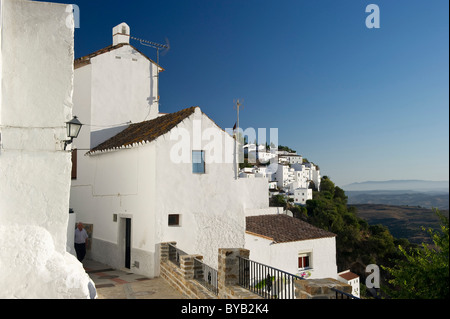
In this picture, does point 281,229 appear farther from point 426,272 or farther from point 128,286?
point 426,272

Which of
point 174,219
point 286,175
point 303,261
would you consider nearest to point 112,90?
point 174,219

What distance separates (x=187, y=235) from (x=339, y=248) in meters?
43.7

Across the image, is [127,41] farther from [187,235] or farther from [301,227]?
[301,227]

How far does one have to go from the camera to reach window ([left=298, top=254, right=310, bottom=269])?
814 inches

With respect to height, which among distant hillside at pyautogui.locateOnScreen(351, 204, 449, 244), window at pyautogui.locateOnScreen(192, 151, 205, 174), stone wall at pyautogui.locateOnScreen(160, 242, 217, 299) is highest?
window at pyautogui.locateOnScreen(192, 151, 205, 174)

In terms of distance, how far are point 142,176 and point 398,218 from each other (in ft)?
232

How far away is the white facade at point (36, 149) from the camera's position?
5777 millimetres

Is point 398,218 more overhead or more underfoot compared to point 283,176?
more underfoot

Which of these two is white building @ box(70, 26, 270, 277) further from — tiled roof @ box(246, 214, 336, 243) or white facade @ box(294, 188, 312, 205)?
white facade @ box(294, 188, 312, 205)

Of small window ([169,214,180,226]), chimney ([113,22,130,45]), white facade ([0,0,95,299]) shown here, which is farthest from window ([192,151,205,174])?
chimney ([113,22,130,45])

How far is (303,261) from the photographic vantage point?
2089cm

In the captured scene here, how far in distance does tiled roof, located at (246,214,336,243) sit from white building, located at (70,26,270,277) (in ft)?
24.0

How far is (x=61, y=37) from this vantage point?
649 centimetres
